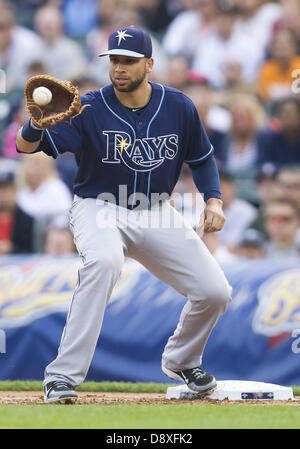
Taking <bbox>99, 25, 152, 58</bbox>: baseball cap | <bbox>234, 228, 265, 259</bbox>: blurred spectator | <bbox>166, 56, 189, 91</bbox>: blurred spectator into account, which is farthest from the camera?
<bbox>166, 56, 189, 91</bbox>: blurred spectator

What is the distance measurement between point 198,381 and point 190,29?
7.03 meters

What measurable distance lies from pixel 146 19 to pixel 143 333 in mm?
6513

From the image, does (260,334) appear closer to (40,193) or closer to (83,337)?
(83,337)

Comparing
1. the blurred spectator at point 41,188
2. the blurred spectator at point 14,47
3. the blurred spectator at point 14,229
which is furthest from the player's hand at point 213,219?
the blurred spectator at point 14,47

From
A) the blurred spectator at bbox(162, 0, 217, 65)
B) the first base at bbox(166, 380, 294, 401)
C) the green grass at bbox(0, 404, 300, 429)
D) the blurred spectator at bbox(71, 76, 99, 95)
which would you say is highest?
the blurred spectator at bbox(162, 0, 217, 65)

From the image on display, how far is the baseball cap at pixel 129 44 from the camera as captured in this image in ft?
14.5

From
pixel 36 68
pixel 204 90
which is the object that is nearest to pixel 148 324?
pixel 204 90

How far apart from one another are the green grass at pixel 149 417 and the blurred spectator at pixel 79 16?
831 cm

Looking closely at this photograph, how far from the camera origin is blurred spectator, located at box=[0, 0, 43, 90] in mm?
10945

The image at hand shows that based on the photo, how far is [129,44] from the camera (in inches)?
175

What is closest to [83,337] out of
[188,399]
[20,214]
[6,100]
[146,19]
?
[188,399]

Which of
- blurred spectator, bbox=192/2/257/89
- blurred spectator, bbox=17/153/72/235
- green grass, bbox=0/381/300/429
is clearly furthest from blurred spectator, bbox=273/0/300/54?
green grass, bbox=0/381/300/429

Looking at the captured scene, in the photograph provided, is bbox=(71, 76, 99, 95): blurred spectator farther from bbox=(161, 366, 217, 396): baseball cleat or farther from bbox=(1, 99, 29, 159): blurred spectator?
bbox=(161, 366, 217, 396): baseball cleat

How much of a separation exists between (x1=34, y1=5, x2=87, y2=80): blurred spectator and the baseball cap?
20.2 feet
